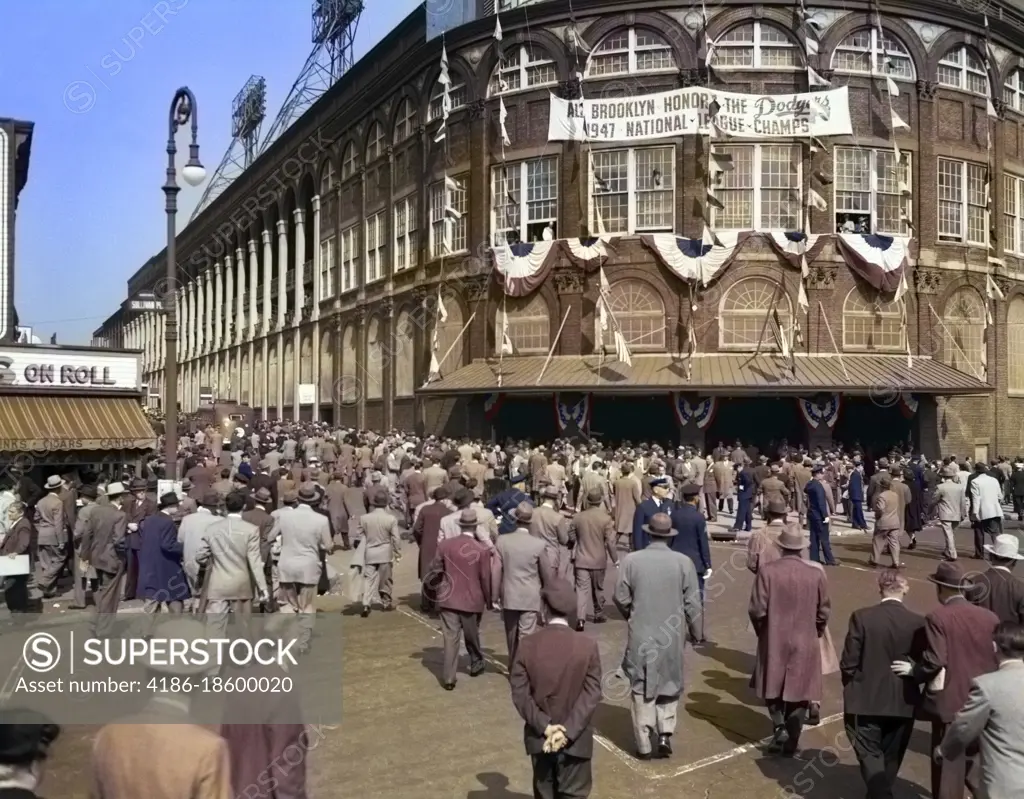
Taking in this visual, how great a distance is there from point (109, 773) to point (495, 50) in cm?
3200

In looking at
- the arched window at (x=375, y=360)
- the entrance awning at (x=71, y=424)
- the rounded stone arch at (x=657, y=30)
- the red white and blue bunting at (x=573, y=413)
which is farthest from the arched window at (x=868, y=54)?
the entrance awning at (x=71, y=424)

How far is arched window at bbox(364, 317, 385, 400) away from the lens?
131 ft

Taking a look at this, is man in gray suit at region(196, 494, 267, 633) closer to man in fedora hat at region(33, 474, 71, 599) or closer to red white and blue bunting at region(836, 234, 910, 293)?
man in fedora hat at region(33, 474, 71, 599)

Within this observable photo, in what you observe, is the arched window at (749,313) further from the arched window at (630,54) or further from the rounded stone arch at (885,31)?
the arched window at (630,54)

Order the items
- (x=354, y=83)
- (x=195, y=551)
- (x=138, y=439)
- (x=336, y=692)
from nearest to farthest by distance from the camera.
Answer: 1. (x=336, y=692)
2. (x=195, y=551)
3. (x=138, y=439)
4. (x=354, y=83)

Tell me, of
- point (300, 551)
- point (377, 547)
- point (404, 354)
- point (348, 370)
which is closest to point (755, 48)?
point (404, 354)

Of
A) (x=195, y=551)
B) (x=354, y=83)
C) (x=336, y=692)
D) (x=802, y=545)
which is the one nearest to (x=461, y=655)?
(x=336, y=692)

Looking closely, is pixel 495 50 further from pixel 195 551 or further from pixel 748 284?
pixel 195 551

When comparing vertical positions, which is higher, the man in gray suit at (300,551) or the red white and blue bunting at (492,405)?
the red white and blue bunting at (492,405)

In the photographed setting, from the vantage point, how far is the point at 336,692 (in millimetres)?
8539

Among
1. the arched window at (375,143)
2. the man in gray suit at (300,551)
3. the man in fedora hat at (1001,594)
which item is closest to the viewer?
the man in fedora hat at (1001,594)

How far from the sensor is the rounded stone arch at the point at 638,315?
29438 millimetres

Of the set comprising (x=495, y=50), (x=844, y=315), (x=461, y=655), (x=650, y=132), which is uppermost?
(x=495, y=50)

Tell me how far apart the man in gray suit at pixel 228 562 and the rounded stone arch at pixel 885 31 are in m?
26.9
